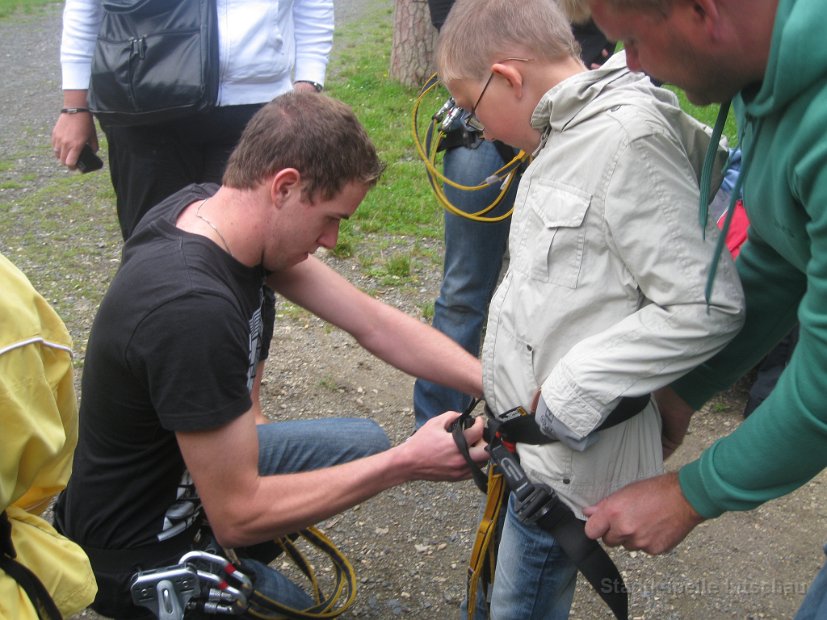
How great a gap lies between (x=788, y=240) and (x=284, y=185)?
115 cm

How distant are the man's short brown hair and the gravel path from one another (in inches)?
57.2

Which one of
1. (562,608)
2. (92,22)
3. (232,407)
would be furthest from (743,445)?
(92,22)

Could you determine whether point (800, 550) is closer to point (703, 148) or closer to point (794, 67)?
point (703, 148)

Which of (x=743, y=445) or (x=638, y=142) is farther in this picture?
(x=638, y=142)

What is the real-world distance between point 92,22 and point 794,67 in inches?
110

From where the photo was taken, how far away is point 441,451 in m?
2.09

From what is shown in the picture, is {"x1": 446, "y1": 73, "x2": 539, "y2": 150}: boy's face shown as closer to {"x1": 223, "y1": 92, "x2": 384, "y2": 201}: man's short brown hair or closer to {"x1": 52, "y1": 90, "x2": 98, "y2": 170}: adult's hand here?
{"x1": 223, "y1": 92, "x2": 384, "y2": 201}: man's short brown hair

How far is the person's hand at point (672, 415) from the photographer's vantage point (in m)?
2.06

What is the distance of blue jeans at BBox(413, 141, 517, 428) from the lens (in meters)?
3.09

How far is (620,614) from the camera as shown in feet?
6.46

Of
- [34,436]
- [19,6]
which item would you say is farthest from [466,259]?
[19,6]

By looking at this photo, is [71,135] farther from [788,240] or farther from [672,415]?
[788,240]

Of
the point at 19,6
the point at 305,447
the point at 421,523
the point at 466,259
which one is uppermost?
the point at 466,259

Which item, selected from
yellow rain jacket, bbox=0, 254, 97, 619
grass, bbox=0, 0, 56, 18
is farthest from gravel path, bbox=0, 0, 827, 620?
grass, bbox=0, 0, 56, 18
